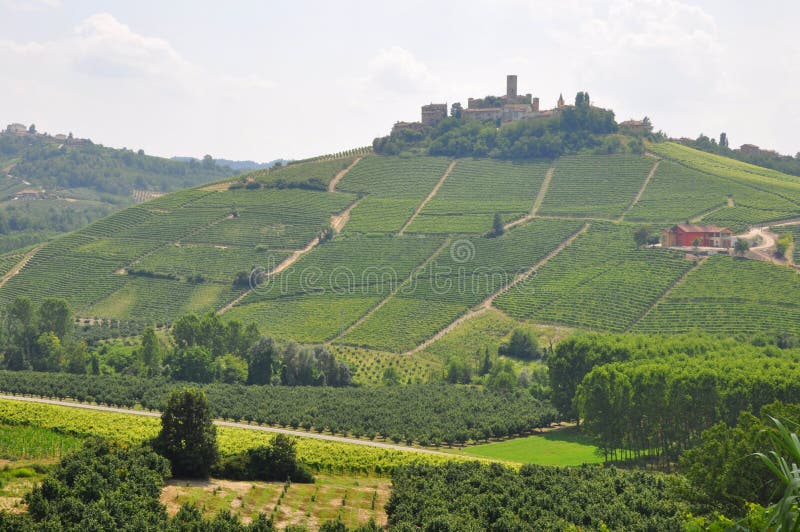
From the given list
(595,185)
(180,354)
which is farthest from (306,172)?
(180,354)

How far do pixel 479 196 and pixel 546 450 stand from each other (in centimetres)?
7612

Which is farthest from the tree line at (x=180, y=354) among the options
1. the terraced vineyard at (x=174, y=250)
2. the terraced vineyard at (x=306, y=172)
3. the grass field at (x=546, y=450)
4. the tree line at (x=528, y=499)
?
Result: the terraced vineyard at (x=306, y=172)

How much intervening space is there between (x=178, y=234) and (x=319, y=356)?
5272 cm

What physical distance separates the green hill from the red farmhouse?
3.41 m

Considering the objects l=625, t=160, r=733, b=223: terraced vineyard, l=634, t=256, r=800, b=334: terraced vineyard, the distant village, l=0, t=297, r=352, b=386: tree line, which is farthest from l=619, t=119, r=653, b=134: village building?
l=0, t=297, r=352, b=386: tree line

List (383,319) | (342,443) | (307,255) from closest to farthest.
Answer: (342,443) < (383,319) < (307,255)

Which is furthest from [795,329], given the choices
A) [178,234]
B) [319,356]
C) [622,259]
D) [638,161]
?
[178,234]

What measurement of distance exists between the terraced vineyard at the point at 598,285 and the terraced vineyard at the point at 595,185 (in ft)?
39.9

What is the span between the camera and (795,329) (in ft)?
261

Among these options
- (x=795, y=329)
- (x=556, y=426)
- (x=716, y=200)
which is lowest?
(x=556, y=426)

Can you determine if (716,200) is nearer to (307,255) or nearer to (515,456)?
(307,255)

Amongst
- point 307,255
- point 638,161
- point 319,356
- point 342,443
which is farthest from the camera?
point 638,161

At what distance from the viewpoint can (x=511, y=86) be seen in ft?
592

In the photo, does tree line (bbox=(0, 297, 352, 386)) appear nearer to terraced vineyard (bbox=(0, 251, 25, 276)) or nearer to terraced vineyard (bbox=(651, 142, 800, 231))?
terraced vineyard (bbox=(0, 251, 25, 276))
